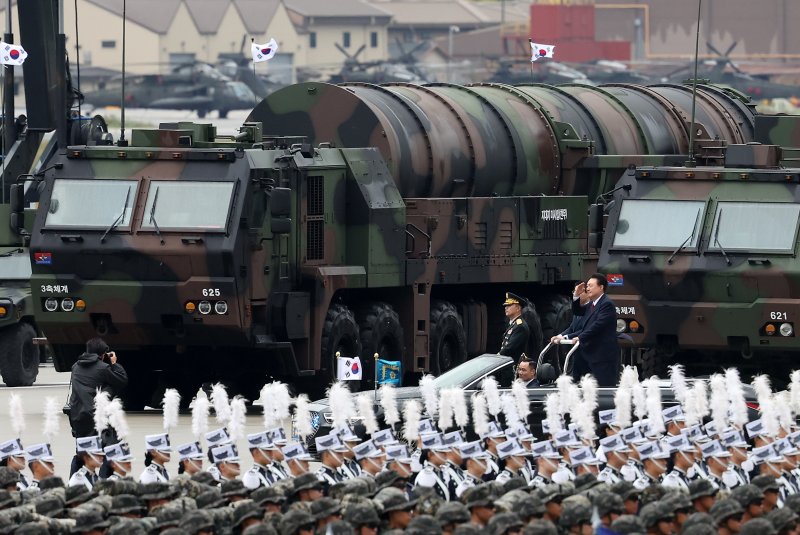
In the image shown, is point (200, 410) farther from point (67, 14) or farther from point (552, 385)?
point (67, 14)

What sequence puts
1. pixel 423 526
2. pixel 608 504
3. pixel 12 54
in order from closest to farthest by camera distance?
pixel 423 526, pixel 608 504, pixel 12 54

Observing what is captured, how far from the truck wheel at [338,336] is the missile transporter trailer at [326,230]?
21mm

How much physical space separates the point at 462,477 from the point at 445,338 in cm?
1047

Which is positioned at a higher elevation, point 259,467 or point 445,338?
point 259,467

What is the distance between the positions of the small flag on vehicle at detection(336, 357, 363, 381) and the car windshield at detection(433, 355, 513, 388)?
281 cm

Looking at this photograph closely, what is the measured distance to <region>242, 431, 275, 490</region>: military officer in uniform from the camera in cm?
1430

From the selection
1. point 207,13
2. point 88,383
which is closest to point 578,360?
point 88,383

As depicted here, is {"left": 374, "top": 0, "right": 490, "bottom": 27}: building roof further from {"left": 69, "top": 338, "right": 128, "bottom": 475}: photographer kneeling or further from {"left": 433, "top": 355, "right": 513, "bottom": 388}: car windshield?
{"left": 69, "top": 338, "right": 128, "bottom": 475}: photographer kneeling

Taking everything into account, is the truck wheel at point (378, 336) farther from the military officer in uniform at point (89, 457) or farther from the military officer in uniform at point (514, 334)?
the military officer in uniform at point (89, 457)

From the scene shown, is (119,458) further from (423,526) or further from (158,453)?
(423,526)

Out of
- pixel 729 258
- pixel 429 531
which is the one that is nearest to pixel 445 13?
pixel 729 258

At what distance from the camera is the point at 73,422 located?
18.0m

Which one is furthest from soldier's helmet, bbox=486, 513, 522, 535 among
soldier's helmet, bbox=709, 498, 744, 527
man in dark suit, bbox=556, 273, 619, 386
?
man in dark suit, bbox=556, 273, 619, 386

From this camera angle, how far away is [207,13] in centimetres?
12281
